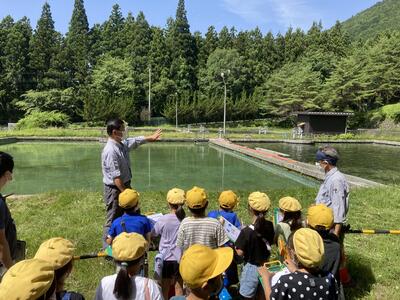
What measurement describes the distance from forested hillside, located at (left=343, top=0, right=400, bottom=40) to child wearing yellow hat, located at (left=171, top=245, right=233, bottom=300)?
10207cm

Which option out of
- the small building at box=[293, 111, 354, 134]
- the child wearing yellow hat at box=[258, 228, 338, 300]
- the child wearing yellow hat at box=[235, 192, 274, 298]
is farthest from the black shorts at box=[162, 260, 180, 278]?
the small building at box=[293, 111, 354, 134]

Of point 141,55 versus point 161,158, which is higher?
point 141,55

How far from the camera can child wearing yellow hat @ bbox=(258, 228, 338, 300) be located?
6.68 feet

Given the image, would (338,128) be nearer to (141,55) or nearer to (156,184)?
(156,184)

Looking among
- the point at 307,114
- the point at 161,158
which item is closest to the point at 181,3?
the point at 307,114

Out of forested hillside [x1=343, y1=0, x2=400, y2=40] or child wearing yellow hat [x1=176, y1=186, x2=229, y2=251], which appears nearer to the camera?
child wearing yellow hat [x1=176, y1=186, x2=229, y2=251]

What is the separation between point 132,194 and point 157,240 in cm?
75

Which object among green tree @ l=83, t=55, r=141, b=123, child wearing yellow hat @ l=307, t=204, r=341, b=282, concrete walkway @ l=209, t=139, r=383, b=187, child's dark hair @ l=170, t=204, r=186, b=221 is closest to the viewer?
child wearing yellow hat @ l=307, t=204, r=341, b=282

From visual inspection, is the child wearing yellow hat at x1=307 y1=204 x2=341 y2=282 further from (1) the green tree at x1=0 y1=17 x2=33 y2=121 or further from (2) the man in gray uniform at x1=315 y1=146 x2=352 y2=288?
(1) the green tree at x1=0 y1=17 x2=33 y2=121

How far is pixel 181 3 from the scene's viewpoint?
187 feet

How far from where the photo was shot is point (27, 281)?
1.44 m

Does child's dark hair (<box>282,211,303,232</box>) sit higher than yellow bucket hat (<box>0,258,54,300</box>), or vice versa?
yellow bucket hat (<box>0,258,54,300</box>)

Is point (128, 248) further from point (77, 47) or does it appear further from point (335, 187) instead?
point (77, 47)

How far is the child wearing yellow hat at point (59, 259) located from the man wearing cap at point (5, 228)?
55 cm
